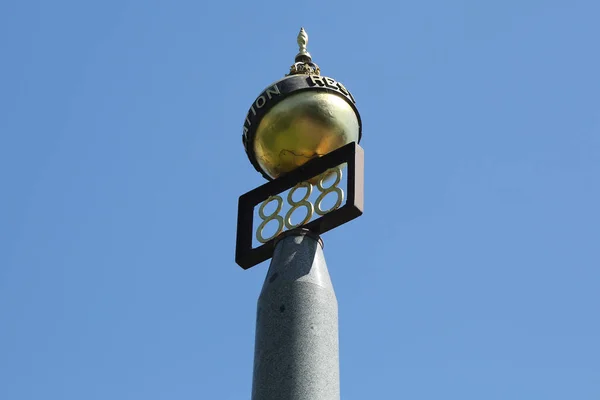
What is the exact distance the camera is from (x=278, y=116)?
12594mm

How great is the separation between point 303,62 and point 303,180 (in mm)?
1571

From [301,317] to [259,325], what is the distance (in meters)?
0.42

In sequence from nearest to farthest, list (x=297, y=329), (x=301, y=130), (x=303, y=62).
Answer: (x=297, y=329) < (x=301, y=130) < (x=303, y=62)

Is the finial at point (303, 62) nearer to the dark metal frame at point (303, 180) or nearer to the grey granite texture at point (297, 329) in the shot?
the dark metal frame at point (303, 180)

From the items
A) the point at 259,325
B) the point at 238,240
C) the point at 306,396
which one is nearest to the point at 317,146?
the point at 238,240

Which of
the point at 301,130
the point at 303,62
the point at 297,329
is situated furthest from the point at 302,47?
the point at 297,329

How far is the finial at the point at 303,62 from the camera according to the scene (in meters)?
13.3

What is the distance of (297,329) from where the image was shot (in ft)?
36.3

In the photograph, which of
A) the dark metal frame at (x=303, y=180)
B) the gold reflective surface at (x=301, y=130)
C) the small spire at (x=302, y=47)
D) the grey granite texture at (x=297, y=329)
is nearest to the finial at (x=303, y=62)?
the small spire at (x=302, y=47)

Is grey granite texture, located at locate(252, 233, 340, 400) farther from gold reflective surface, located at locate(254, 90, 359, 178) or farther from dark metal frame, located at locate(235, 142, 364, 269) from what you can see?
gold reflective surface, located at locate(254, 90, 359, 178)

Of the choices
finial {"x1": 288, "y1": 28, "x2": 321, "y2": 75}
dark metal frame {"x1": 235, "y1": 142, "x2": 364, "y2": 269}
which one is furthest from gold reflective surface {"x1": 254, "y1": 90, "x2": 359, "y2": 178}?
finial {"x1": 288, "y1": 28, "x2": 321, "y2": 75}

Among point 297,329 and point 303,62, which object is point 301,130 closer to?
point 303,62

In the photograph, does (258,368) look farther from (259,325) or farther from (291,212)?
(291,212)

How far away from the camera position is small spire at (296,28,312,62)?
13.7 metres
